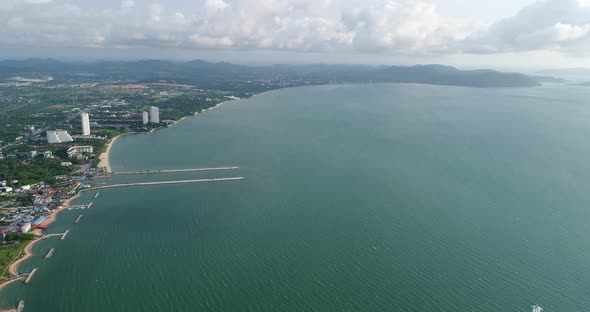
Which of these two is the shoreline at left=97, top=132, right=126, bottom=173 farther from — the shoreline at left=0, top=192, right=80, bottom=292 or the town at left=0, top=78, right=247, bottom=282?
the shoreline at left=0, top=192, right=80, bottom=292

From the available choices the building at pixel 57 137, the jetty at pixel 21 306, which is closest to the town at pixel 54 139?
the building at pixel 57 137

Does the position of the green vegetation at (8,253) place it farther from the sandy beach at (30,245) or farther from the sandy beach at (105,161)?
the sandy beach at (105,161)

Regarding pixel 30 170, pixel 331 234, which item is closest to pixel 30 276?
pixel 331 234

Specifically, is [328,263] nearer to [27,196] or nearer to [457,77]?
[27,196]

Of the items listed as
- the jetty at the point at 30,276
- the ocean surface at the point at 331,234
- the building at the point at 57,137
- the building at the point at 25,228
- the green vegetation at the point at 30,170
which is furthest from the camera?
the building at the point at 57,137

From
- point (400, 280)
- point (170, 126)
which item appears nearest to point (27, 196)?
point (400, 280)
